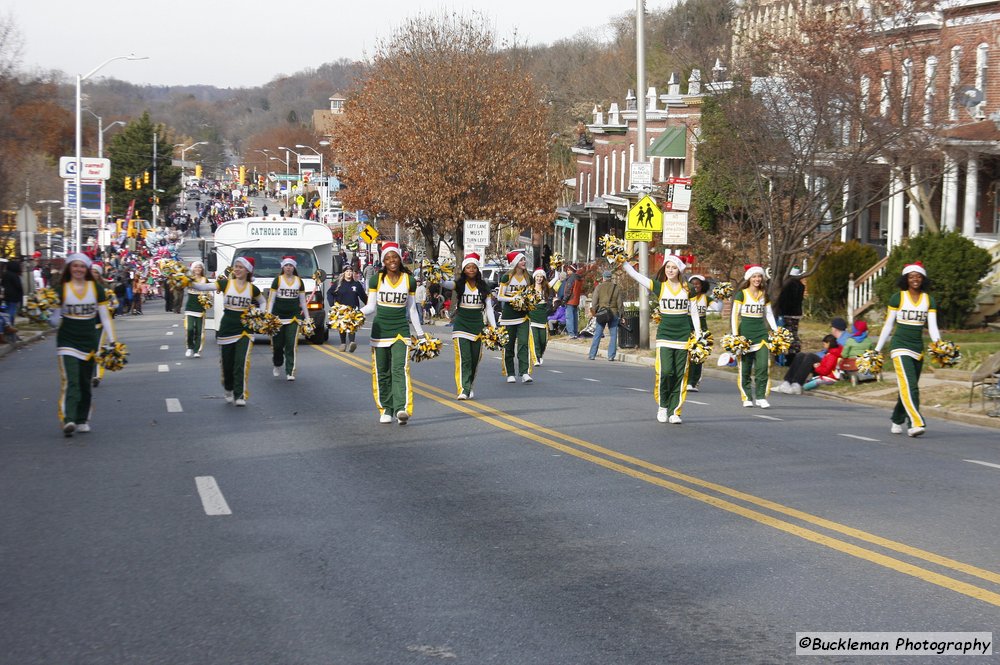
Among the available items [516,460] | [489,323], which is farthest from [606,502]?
[489,323]

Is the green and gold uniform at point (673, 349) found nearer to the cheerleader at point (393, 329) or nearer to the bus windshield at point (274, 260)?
the cheerleader at point (393, 329)

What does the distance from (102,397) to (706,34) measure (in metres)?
16.0

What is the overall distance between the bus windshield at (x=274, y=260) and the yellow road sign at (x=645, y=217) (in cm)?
790

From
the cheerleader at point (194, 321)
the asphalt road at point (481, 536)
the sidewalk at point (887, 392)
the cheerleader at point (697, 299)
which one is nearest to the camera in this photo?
the asphalt road at point (481, 536)

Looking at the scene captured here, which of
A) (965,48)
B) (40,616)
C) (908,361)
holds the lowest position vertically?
(40,616)

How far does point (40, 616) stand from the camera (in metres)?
6.77

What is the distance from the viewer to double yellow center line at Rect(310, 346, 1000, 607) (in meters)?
7.63

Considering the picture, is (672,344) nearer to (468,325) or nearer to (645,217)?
(468,325)

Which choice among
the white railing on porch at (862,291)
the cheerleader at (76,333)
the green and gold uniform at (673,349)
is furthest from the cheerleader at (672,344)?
the white railing on porch at (862,291)

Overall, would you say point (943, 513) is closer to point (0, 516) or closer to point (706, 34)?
point (0, 516)

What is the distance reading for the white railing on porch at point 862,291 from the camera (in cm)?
2986

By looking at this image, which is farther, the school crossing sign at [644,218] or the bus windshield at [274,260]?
the bus windshield at [274,260]

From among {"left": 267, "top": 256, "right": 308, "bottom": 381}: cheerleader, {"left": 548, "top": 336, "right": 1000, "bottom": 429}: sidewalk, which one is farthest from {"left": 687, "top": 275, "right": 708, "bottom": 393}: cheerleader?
{"left": 267, "top": 256, "right": 308, "bottom": 381}: cheerleader

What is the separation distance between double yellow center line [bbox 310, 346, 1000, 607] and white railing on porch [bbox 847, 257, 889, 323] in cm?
1666
